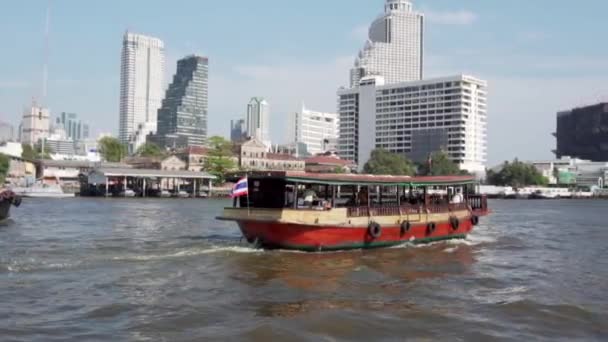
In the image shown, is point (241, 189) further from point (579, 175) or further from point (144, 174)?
point (579, 175)

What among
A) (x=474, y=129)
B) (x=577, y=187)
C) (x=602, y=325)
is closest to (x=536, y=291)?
(x=602, y=325)

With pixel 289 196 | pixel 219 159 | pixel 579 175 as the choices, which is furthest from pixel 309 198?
pixel 579 175

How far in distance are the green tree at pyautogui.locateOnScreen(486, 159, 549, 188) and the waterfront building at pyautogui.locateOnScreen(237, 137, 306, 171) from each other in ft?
133

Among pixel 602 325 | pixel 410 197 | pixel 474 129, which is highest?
pixel 474 129

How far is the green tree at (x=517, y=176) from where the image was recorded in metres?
116

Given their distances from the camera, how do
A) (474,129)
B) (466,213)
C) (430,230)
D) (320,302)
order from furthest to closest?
(474,129), (466,213), (430,230), (320,302)

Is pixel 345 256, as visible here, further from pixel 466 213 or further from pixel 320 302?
pixel 466 213

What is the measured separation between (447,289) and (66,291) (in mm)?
8353

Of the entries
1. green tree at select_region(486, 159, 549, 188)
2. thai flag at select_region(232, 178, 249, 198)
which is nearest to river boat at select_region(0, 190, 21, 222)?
thai flag at select_region(232, 178, 249, 198)

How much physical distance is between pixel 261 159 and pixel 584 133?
84961mm

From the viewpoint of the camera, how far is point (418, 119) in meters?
148

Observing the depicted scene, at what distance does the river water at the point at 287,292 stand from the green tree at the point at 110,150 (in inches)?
3489

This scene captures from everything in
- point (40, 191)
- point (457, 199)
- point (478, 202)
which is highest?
point (457, 199)

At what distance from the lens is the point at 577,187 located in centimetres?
12638
